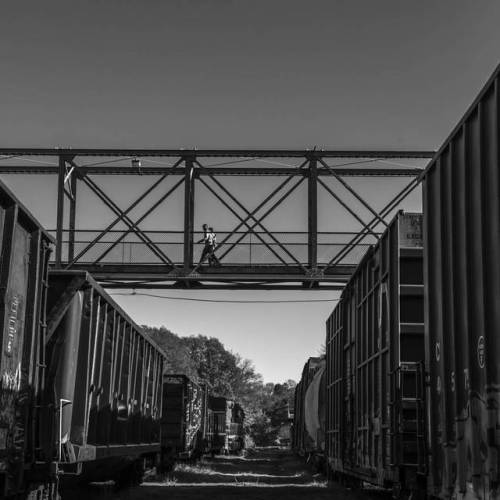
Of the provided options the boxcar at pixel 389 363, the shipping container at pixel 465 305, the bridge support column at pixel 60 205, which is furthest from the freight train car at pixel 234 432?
the shipping container at pixel 465 305

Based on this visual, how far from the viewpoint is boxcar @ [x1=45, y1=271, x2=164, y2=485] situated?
1075cm

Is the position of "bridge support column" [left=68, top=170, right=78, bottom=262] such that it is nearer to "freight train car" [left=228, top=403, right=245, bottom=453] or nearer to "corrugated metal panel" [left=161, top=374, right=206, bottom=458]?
"corrugated metal panel" [left=161, top=374, right=206, bottom=458]

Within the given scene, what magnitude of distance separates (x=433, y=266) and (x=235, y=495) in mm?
10712

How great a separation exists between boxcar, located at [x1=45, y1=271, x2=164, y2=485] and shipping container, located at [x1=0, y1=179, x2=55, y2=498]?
74cm

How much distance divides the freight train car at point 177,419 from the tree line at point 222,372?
257 ft

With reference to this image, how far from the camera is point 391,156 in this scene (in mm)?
22047

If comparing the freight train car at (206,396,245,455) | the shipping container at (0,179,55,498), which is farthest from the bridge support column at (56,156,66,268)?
the freight train car at (206,396,245,455)

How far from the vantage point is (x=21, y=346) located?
8867 mm

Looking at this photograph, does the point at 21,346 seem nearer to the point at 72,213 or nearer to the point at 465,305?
the point at 465,305

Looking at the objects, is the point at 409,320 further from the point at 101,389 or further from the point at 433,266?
the point at 101,389

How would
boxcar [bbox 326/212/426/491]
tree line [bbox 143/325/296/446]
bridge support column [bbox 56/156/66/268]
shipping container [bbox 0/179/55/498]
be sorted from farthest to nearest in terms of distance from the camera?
tree line [bbox 143/325/296/446] < bridge support column [bbox 56/156/66/268] < boxcar [bbox 326/212/426/491] < shipping container [bbox 0/179/55/498]

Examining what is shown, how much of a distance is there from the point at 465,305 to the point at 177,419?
23.2 m

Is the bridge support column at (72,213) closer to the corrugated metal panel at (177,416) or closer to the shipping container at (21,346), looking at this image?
the corrugated metal panel at (177,416)

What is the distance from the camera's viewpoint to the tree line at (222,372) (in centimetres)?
11156
